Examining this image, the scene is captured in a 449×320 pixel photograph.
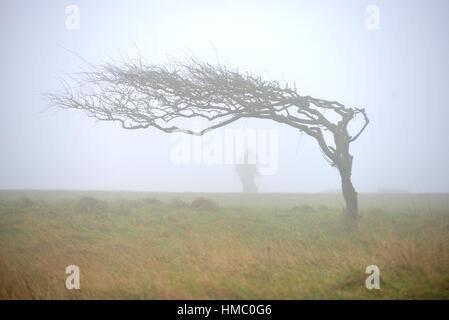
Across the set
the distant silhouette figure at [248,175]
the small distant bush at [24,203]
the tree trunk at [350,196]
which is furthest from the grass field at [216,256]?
the distant silhouette figure at [248,175]

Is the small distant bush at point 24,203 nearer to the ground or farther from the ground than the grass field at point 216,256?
farther from the ground

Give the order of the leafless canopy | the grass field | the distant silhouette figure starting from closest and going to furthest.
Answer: the grass field → the leafless canopy → the distant silhouette figure

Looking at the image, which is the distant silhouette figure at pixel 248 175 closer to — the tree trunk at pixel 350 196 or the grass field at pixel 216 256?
the grass field at pixel 216 256

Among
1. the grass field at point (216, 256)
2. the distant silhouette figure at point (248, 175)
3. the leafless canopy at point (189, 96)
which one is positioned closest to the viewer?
the grass field at point (216, 256)

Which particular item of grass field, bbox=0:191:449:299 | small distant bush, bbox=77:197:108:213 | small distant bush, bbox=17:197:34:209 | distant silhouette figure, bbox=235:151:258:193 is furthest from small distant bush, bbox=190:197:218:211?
distant silhouette figure, bbox=235:151:258:193

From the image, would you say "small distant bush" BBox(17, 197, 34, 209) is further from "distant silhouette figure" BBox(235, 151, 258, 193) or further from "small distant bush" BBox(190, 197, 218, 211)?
"distant silhouette figure" BBox(235, 151, 258, 193)

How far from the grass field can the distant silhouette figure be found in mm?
33751

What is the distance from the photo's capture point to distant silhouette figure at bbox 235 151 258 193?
157 feet

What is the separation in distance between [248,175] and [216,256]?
1622 inches

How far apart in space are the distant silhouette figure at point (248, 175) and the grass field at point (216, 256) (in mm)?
33751

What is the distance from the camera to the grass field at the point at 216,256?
213 inches

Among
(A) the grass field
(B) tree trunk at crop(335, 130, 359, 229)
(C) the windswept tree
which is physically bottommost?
(A) the grass field
